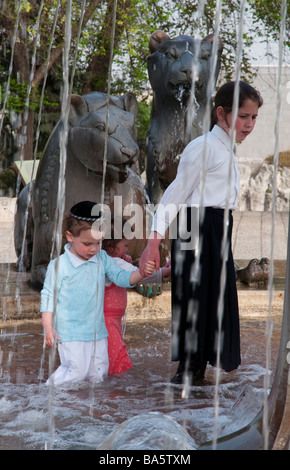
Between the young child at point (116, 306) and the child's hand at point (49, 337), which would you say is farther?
the young child at point (116, 306)

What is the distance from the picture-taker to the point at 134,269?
3656 mm

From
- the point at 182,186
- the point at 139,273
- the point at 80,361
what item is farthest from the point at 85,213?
the point at 80,361

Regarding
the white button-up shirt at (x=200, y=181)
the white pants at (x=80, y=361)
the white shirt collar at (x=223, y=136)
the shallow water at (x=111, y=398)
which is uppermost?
the white shirt collar at (x=223, y=136)

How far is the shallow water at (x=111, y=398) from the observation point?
8.91 ft

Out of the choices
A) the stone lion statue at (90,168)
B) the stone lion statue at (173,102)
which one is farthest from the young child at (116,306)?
the stone lion statue at (173,102)

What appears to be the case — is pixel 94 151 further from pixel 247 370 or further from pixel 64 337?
pixel 247 370

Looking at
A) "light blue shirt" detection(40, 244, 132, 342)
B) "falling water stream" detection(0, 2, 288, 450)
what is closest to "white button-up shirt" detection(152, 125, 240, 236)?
"falling water stream" detection(0, 2, 288, 450)

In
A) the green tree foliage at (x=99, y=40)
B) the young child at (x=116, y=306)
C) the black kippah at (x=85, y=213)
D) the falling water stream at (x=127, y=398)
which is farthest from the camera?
the green tree foliage at (x=99, y=40)

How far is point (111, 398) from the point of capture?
10.8ft

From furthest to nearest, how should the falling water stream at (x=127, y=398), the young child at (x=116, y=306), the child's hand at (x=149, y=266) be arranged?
the young child at (x=116, y=306) < the child's hand at (x=149, y=266) < the falling water stream at (x=127, y=398)

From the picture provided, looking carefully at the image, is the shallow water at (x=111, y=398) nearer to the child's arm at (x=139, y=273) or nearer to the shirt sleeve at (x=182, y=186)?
the child's arm at (x=139, y=273)

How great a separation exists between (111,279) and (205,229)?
0.63 metres
